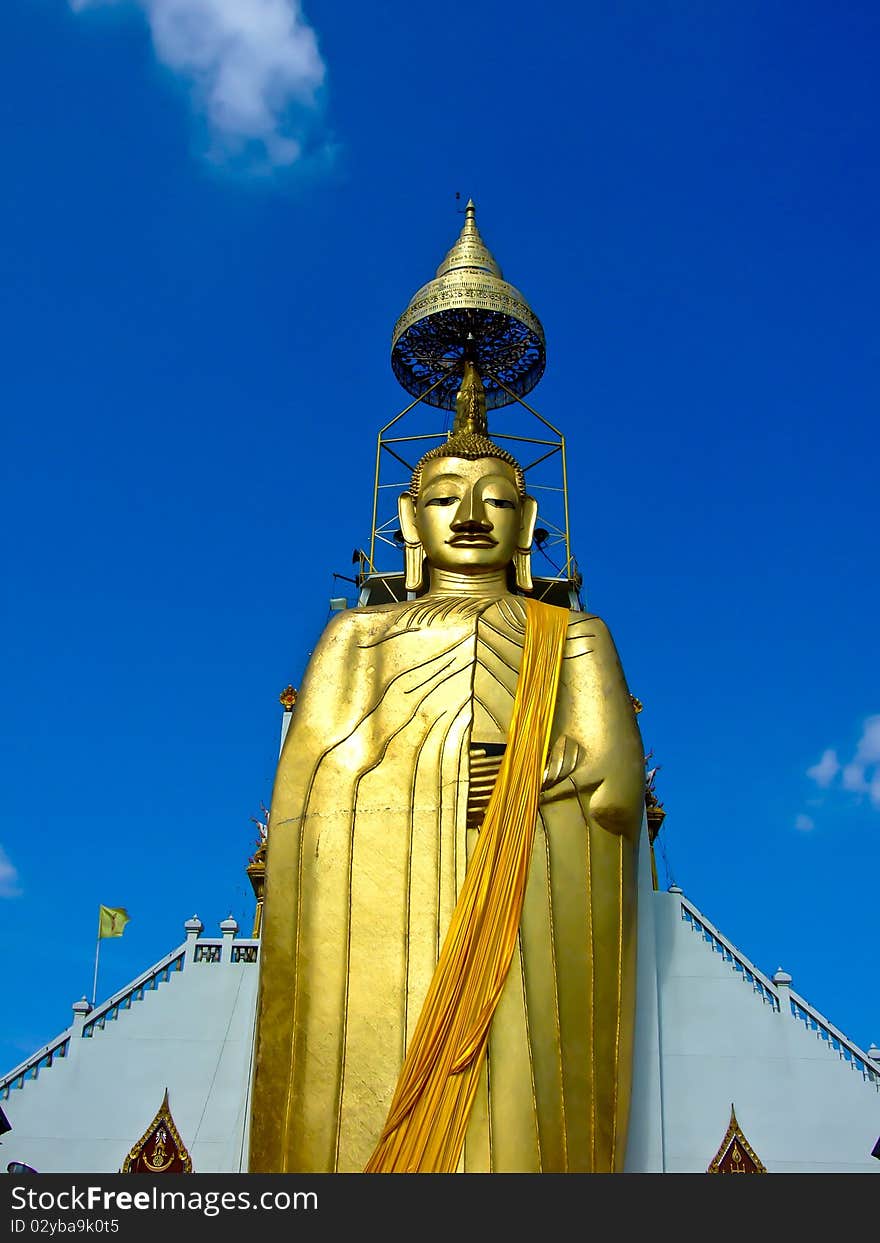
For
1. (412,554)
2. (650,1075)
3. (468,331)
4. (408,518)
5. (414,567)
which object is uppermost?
(468,331)

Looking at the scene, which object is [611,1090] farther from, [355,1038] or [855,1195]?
[855,1195]

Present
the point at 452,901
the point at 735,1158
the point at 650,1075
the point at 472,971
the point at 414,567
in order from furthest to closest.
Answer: the point at 414,567 < the point at 735,1158 < the point at 650,1075 < the point at 452,901 < the point at 472,971

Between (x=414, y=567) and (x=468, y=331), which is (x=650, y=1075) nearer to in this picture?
(x=414, y=567)

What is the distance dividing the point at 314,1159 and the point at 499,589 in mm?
4104

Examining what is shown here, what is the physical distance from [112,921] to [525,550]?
4.97 meters

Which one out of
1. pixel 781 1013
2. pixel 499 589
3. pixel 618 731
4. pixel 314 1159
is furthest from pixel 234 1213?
pixel 781 1013

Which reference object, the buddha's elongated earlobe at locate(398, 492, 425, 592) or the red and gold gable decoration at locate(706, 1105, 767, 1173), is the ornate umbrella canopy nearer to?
the buddha's elongated earlobe at locate(398, 492, 425, 592)

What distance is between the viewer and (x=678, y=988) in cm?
978

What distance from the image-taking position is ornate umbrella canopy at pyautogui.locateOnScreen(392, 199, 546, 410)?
1221cm

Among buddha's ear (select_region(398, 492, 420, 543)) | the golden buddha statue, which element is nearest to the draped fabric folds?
the golden buddha statue

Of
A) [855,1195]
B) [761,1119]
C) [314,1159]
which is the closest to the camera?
[855,1195]

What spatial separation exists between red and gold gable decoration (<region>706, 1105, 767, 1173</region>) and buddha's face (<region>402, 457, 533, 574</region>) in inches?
171

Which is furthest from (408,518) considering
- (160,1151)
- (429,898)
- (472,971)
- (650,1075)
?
(160,1151)

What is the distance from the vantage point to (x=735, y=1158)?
9031mm
